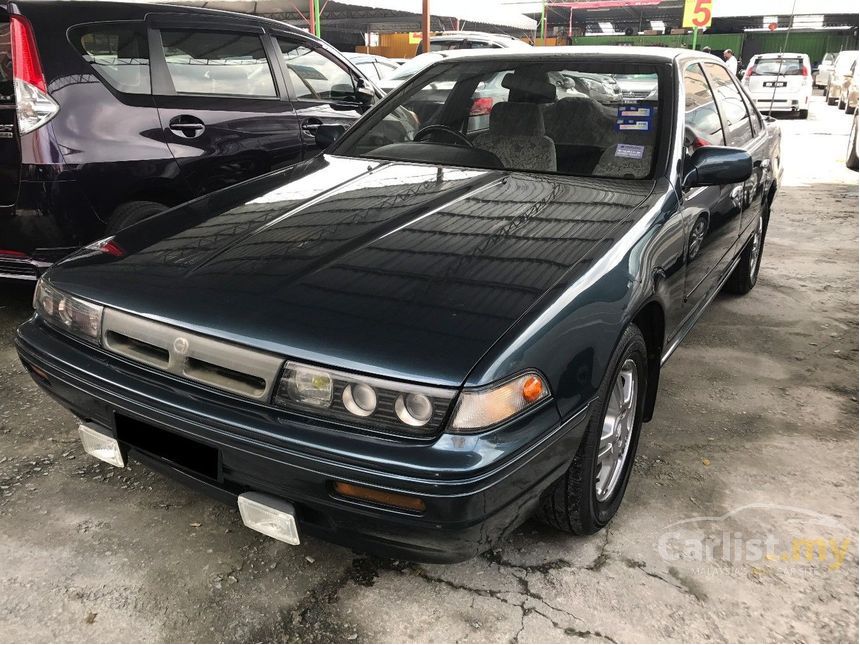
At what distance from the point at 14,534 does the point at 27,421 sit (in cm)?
77

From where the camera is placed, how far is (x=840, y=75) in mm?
17625

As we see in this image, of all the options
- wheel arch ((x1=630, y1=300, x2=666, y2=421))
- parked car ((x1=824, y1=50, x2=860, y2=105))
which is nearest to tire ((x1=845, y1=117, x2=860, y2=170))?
wheel arch ((x1=630, y1=300, x2=666, y2=421))

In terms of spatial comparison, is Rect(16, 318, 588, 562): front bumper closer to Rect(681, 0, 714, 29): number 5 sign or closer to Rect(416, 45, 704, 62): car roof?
Rect(416, 45, 704, 62): car roof

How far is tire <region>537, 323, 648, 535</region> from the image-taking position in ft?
6.20

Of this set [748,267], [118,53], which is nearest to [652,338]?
[748,267]

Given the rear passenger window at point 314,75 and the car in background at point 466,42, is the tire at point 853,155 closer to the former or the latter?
the rear passenger window at point 314,75

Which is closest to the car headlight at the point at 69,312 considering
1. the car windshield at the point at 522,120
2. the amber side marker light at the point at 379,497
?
the amber side marker light at the point at 379,497

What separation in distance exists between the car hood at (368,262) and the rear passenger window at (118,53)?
138 cm

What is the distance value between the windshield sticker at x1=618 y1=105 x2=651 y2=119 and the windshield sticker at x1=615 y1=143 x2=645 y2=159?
0.44 ft

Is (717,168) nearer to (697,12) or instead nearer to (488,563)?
(488,563)

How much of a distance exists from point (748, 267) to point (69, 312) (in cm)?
376

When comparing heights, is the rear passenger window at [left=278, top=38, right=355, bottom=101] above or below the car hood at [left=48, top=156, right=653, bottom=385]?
above

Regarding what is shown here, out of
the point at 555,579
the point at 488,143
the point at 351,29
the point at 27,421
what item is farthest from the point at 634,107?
the point at 351,29

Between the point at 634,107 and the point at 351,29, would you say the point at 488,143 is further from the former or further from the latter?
the point at 351,29
